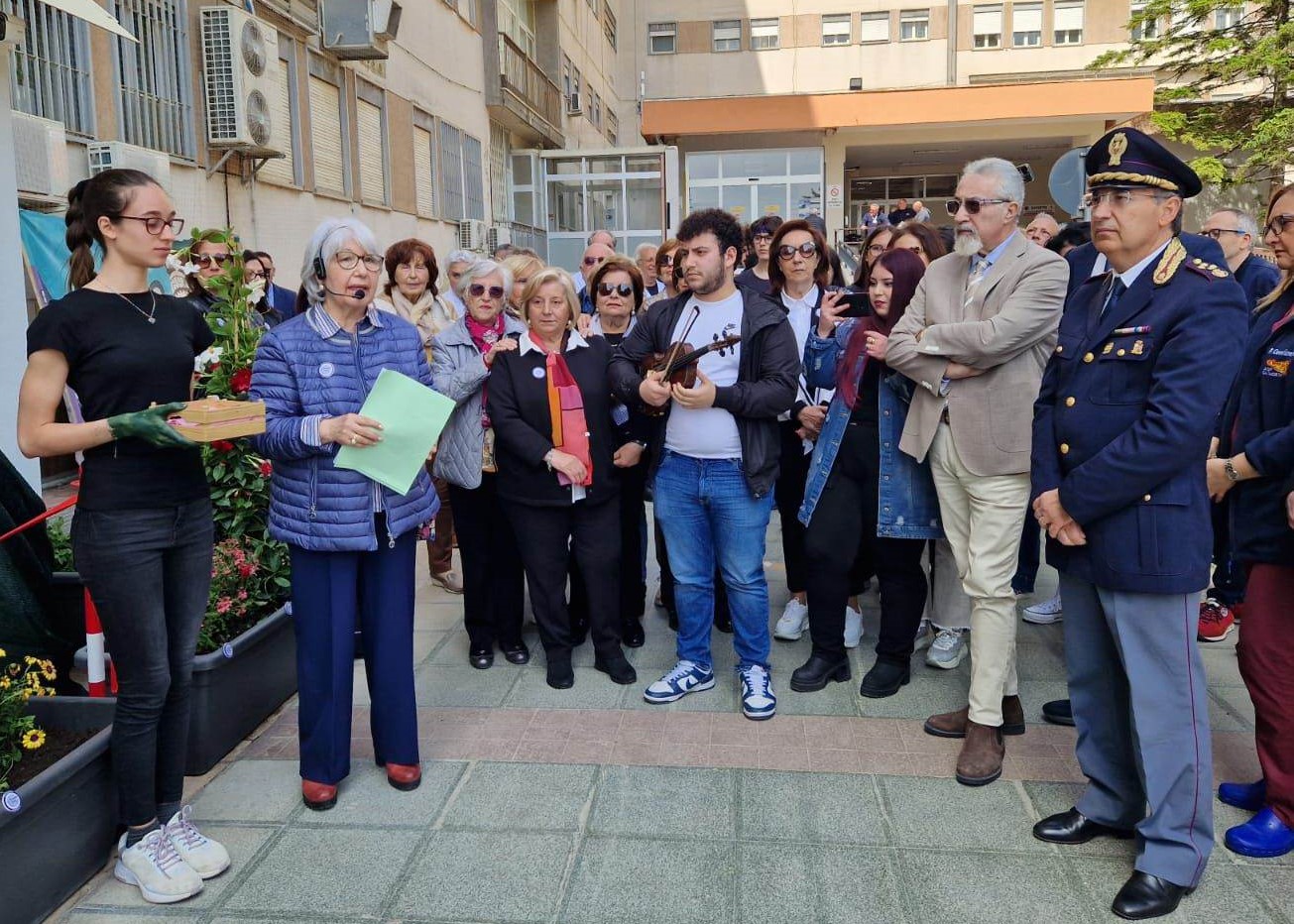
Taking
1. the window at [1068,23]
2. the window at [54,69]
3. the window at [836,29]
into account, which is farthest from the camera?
the window at [836,29]

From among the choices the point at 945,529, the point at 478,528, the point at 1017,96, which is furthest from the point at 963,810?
the point at 1017,96

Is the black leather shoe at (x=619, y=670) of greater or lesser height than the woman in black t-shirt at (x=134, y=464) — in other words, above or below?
below

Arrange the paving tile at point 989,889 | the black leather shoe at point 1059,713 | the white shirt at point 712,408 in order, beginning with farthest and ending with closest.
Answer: the white shirt at point 712,408, the black leather shoe at point 1059,713, the paving tile at point 989,889

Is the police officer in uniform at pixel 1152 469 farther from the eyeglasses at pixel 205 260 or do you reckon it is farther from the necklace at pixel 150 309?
the eyeglasses at pixel 205 260

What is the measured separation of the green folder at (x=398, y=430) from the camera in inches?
129

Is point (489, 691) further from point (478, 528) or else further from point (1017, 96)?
point (1017, 96)

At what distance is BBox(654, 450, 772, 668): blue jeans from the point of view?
4.21 meters

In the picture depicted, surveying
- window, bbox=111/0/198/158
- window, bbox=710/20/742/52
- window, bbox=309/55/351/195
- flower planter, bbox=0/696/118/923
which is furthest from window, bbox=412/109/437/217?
window, bbox=710/20/742/52

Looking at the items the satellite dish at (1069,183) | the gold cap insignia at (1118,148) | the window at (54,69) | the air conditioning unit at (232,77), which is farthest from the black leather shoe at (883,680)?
the air conditioning unit at (232,77)

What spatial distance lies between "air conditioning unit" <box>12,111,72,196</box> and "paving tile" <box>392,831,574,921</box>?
6110 millimetres

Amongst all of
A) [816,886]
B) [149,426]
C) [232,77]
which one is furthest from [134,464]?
[232,77]

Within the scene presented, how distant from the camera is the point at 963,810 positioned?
3.36m

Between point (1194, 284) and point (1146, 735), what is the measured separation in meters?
1.29

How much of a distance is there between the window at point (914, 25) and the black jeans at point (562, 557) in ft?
106
